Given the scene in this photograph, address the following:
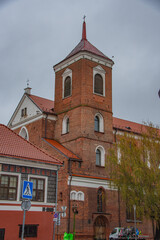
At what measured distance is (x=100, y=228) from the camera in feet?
99.1

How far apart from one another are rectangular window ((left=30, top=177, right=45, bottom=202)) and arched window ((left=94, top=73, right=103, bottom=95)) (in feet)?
51.8

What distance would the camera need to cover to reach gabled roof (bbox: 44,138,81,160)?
30116mm

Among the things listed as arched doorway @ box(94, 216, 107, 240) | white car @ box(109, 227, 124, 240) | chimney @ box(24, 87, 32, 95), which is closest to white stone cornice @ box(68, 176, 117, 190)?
arched doorway @ box(94, 216, 107, 240)

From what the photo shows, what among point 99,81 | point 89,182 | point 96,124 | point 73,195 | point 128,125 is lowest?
point 73,195

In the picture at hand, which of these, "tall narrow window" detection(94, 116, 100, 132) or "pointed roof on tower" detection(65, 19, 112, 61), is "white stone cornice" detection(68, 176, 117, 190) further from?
"pointed roof on tower" detection(65, 19, 112, 61)

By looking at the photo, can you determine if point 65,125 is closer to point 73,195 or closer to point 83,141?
point 83,141

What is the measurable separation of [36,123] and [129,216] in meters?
14.1

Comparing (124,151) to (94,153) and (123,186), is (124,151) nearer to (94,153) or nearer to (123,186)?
(123,186)

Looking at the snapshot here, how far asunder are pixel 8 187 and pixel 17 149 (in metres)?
2.68

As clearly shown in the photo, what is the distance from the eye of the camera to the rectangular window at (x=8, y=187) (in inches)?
773

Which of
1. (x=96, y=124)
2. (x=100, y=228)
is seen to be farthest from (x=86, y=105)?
(x=100, y=228)

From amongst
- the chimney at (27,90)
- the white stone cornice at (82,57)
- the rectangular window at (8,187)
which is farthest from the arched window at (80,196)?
the chimney at (27,90)

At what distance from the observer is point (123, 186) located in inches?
961

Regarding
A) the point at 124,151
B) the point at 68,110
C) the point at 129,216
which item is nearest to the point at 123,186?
the point at 124,151
